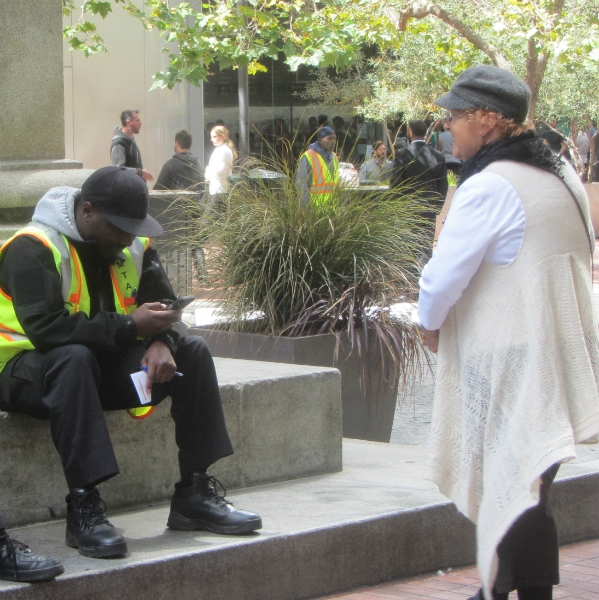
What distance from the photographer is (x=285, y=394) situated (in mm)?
4676

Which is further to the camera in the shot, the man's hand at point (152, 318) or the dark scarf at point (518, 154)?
the man's hand at point (152, 318)

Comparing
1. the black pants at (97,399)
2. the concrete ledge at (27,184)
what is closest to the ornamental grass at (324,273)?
the concrete ledge at (27,184)

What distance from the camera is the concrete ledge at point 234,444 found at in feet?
12.8

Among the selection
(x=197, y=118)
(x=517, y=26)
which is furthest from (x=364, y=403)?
(x=197, y=118)

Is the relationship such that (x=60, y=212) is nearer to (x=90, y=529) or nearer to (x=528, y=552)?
(x=90, y=529)

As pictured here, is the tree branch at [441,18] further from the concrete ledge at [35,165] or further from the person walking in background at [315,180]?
the concrete ledge at [35,165]

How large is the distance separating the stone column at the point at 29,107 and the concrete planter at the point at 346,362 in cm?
144

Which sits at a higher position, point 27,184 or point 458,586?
point 27,184

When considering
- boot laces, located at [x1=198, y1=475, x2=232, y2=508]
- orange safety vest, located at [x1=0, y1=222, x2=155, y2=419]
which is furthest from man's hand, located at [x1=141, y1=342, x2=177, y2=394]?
boot laces, located at [x1=198, y1=475, x2=232, y2=508]

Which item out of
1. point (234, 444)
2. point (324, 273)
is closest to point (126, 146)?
point (324, 273)

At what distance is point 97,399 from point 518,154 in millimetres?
1541

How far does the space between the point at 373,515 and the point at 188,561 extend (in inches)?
32.5

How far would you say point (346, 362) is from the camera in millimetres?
6008

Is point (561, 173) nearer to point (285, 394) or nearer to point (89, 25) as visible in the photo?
point (285, 394)
